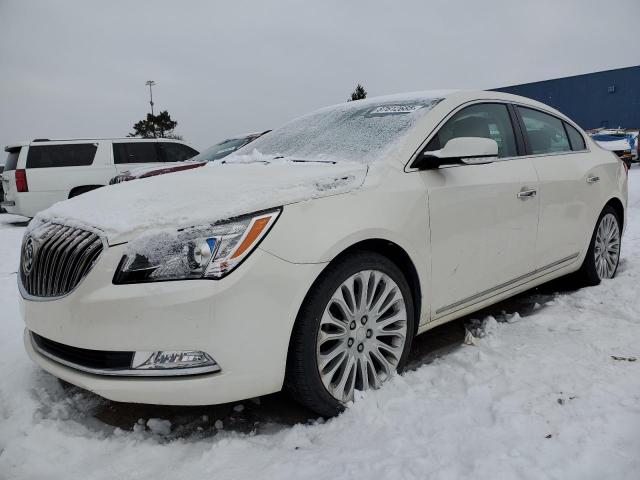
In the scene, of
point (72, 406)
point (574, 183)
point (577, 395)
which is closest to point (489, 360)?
point (577, 395)

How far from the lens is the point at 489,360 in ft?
8.75

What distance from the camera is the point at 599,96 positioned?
82.6ft

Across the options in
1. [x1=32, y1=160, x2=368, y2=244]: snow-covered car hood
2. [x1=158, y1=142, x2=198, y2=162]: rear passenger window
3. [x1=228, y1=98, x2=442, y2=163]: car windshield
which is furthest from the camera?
[x1=158, y1=142, x2=198, y2=162]: rear passenger window

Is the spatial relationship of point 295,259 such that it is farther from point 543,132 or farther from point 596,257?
point 596,257

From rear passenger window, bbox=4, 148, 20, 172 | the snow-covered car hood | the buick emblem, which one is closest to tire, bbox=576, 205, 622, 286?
the snow-covered car hood

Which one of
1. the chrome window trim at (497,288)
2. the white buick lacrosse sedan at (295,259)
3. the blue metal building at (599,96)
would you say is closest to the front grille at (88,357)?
the white buick lacrosse sedan at (295,259)

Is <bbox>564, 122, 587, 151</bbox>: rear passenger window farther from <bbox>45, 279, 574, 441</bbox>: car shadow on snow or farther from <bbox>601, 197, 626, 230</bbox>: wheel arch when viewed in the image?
<bbox>45, 279, 574, 441</bbox>: car shadow on snow

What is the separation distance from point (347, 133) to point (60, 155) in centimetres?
902

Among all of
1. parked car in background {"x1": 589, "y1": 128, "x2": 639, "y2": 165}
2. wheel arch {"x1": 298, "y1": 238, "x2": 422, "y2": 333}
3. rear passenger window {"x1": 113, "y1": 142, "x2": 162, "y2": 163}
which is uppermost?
parked car in background {"x1": 589, "y1": 128, "x2": 639, "y2": 165}

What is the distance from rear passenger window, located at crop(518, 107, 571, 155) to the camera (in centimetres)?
345

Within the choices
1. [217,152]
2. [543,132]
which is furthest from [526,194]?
[217,152]

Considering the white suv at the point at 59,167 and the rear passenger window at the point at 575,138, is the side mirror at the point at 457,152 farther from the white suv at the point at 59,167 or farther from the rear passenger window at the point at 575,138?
the white suv at the point at 59,167

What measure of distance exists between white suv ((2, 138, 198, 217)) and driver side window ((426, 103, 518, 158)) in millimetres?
8722

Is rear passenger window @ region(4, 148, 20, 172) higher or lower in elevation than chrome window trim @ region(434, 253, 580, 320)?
higher
